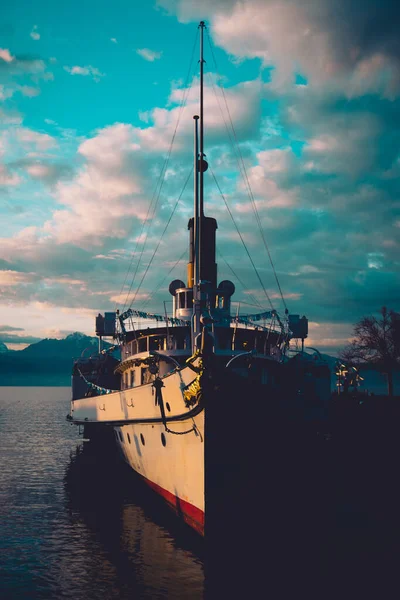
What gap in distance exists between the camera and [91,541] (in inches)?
778

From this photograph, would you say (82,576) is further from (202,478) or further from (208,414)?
(208,414)

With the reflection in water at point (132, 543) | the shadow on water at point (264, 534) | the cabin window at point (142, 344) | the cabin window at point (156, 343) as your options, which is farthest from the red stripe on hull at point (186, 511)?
the cabin window at point (142, 344)

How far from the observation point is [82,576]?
52.9 feet

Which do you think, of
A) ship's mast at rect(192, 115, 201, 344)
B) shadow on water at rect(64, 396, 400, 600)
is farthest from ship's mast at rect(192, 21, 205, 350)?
shadow on water at rect(64, 396, 400, 600)

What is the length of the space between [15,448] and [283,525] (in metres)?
38.2

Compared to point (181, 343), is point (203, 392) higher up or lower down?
lower down

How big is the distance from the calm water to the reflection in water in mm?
31

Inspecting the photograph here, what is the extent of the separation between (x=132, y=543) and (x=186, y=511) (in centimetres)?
257

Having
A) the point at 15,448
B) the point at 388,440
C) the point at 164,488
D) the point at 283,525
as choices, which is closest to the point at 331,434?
the point at 388,440

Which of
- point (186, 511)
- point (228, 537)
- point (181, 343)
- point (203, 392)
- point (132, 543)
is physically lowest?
point (132, 543)

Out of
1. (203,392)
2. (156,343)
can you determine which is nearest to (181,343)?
(156,343)

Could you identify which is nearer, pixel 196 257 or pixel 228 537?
pixel 228 537

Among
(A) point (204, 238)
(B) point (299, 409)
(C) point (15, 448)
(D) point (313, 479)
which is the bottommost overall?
(C) point (15, 448)

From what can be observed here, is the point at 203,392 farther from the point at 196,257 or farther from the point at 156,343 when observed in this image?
the point at 156,343
